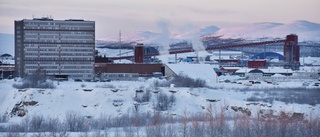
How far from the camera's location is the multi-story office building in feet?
84.4

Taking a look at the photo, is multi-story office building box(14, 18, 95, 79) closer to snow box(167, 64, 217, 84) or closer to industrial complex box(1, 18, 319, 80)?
industrial complex box(1, 18, 319, 80)

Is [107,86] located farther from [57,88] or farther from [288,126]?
[288,126]

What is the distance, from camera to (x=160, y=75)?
2573 cm

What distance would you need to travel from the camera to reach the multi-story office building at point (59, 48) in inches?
1013

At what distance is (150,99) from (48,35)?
10.2 m

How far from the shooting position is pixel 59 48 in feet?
85.5

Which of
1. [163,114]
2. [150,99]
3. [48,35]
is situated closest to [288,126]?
[163,114]

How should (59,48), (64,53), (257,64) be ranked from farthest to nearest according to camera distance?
(257,64) < (64,53) < (59,48)

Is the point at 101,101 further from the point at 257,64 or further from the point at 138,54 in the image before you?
the point at 257,64

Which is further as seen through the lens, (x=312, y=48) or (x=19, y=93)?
(x=312, y=48)

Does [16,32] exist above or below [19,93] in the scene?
above

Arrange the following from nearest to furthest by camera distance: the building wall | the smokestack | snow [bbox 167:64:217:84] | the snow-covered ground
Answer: the snow-covered ground → snow [bbox 167:64:217:84] → the building wall → the smokestack

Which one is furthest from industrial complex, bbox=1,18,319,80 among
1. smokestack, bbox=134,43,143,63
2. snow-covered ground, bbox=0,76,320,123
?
snow-covered ground, bbox=0,76,320,123

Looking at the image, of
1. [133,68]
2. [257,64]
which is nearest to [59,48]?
[133,68]
